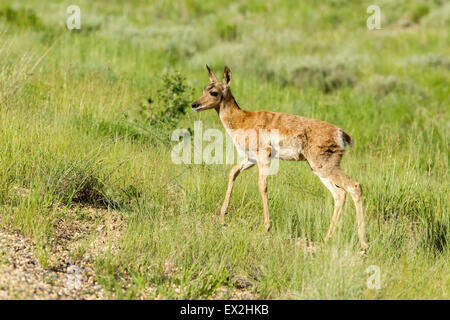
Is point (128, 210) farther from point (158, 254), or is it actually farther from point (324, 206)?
Result: point (324, 206)

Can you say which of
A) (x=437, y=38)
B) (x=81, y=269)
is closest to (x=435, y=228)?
(x=81, y=269)

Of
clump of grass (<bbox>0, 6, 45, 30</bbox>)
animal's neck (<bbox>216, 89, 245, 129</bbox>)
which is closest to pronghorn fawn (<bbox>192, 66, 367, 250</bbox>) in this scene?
→ animal's neck (<bbox>216, 89, 245, 129</bbox>)

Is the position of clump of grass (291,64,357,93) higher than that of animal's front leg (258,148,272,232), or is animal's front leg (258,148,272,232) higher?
clump of grass (291,64,357,93)

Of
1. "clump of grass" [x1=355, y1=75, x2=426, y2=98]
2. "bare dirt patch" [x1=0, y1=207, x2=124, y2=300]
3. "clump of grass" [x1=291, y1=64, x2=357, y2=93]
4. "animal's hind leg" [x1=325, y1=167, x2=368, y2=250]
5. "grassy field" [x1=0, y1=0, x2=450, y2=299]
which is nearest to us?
"bare dirt patch" [x1=0, y1=207, x2=124, y2=300]

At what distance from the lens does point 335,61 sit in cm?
1500

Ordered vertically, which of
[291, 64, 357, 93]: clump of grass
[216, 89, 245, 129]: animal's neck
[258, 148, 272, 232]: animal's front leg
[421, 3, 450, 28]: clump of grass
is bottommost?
[258, 148, 272, 232]: animal's front leg

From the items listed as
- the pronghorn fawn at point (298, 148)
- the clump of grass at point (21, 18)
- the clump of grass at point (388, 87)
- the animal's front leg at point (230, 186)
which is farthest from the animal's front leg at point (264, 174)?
the clump of grass at point (21, 18)

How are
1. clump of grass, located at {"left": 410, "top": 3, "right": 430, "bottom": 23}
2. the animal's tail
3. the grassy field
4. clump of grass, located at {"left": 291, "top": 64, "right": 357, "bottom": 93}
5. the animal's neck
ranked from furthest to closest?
clump of grass, located at {"left": 410, "top": 3, "right": 430, "bottom": 23} → clump of grass, located at {"left": 291, "top": 64, "right": 357, "bottom": 93} → the animal's neck → the animal's tail → the grassy field

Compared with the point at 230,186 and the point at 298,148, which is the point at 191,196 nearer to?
the point at 230,186

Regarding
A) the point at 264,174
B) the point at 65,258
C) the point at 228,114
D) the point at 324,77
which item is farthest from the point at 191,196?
the point at 324,77

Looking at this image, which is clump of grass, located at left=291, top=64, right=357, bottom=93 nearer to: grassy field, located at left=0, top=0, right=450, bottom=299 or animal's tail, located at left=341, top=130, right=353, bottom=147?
grassy field, located at left=0, top=0, right=450, bottom=299

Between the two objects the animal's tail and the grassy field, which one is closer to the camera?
the grassy field

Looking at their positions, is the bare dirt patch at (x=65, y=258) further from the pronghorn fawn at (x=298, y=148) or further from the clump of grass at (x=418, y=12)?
the clump of grass at (x=418, y=12)

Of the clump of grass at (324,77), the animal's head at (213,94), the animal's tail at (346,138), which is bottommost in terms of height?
the animal's tail at (346,138)
